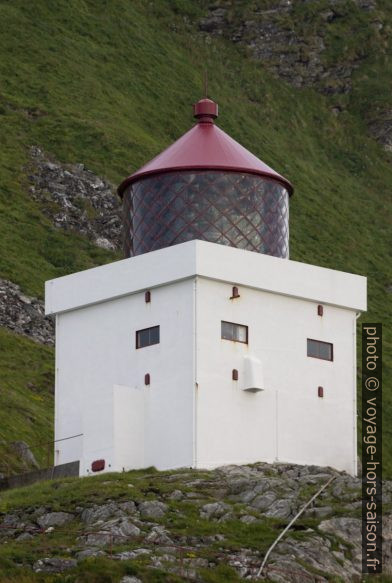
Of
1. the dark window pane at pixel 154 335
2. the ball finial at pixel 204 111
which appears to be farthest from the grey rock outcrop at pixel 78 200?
the dark window pane at pixel 154 335

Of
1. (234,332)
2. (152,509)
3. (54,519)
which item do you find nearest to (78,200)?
(234,332)

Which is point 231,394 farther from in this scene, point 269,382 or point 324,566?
point 324,566

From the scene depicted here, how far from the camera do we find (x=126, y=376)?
46.9 m

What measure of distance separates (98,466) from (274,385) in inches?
176

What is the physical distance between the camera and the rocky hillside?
38719 millimetres

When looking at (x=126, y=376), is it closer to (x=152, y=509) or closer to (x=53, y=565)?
(x=152, y=509)

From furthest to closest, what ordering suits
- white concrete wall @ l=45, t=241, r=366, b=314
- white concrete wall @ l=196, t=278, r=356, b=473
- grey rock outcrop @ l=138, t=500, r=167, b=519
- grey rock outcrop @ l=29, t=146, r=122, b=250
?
1. grey rock outcrop @ l=29, t=146, r=122, b=250
2. white concrete wall @ l=45, t=241, r=366, b=314
3. white concrete wall @ l=196, t=278, r=356, b=473
4. grey rock outcrop @ l=138, t=500, r=167, b=519

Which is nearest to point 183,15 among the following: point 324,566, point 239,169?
point 239,169

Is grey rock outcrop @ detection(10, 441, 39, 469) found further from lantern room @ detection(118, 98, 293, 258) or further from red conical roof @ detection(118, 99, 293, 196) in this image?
red conical roof @ detection(118, 99, 293, 196)

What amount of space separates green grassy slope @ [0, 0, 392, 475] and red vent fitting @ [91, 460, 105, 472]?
33276 millimetres

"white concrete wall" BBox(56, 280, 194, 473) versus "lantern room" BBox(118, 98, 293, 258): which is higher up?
"lantern room" BBox(118, 98, 293, 258)

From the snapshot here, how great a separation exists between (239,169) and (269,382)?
5071mm

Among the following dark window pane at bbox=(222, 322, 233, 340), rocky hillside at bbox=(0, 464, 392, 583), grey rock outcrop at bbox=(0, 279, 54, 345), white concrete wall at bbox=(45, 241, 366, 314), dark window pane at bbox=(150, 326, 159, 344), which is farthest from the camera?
grey rock outcrop at bbox=(0, 279, 54, 345)

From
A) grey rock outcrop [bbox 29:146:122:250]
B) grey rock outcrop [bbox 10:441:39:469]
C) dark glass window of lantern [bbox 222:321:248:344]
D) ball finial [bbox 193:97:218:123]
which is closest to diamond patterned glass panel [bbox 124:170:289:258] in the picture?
dark glass window of lantern [bbox 222:321:248:344]
